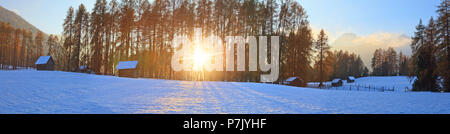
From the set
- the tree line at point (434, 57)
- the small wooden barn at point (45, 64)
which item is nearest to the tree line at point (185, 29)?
the small wooden barn at point (45, 64)

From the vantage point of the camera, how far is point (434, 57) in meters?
27.2

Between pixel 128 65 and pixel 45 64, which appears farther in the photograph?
pixel 45 64

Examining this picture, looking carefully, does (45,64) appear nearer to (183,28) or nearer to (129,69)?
(129,69)

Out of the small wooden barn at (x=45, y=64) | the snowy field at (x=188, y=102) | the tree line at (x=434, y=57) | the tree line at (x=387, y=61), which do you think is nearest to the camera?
the snowy field at (x=188, y=102)

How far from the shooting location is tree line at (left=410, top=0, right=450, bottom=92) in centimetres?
2382

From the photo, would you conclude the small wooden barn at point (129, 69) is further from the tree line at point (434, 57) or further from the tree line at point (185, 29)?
the tree line at point (434, 57)

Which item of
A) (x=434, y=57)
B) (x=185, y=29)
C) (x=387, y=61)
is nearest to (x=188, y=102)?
(x=185, y=29)

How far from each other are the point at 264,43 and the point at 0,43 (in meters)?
67.3

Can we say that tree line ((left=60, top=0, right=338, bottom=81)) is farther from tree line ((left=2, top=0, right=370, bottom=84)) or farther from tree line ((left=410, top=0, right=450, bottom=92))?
tree line ((left=410, top=0, right=450, bottom=92))

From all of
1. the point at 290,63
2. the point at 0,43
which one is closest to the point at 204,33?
the point at 290,63

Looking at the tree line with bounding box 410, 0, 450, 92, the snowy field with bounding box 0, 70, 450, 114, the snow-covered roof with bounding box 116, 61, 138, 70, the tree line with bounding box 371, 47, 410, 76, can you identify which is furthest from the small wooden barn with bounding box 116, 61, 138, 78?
the tree line with bounding box 371, 47, 410, 76

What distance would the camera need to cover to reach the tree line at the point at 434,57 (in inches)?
938

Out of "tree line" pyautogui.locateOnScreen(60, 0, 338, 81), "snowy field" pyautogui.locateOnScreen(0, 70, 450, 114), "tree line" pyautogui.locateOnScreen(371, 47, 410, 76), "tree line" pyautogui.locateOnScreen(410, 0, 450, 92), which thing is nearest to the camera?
"snowy field" pyautogui.locateOnScreen(0, 70, 450, 114)
